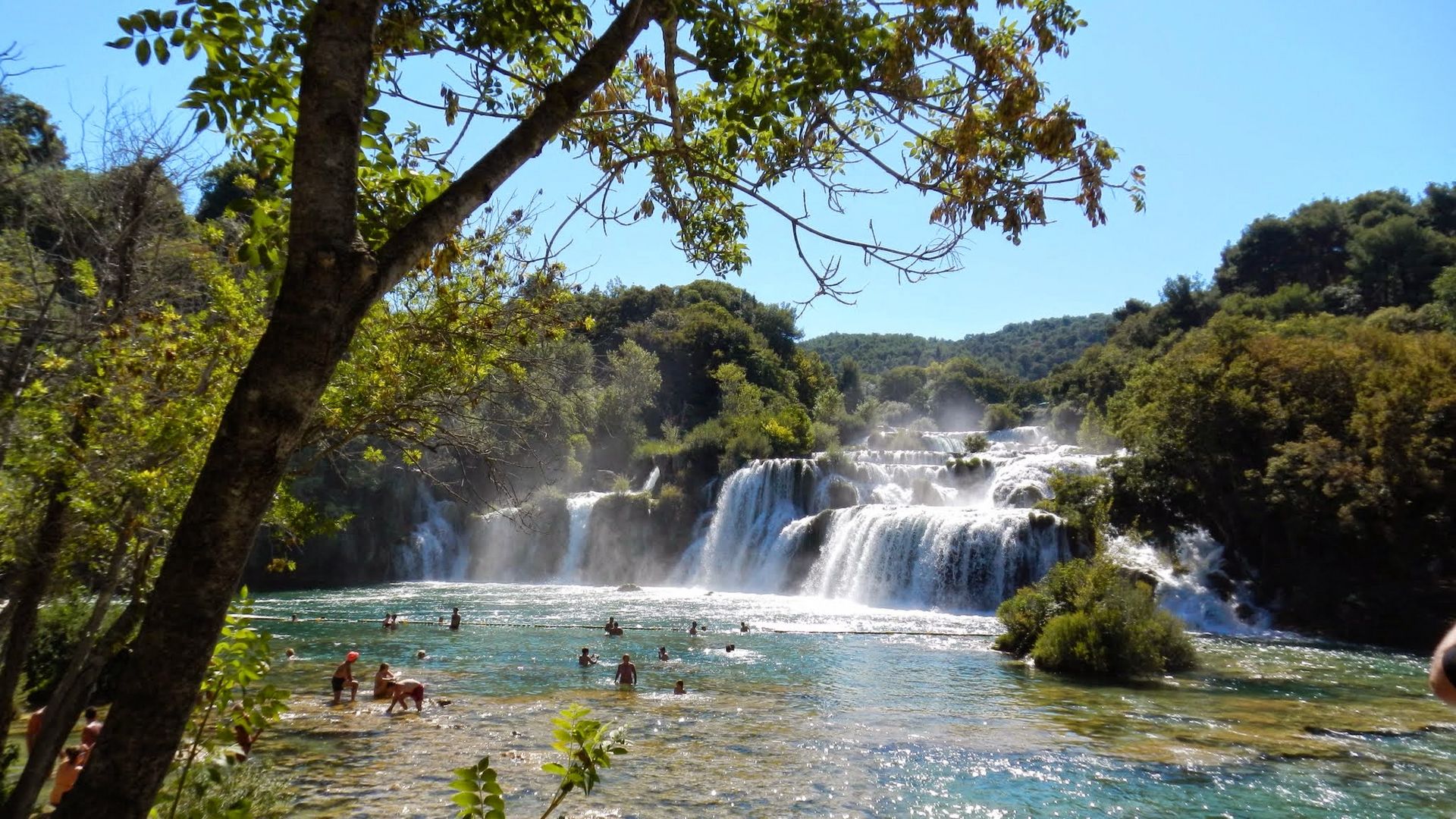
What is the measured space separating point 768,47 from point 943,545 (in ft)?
78.0

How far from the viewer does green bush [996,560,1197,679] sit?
16156 millimetres

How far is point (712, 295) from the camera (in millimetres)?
74312

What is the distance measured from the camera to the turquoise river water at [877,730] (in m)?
8.67

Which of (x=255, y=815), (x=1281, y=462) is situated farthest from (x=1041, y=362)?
(x=255, y=815)

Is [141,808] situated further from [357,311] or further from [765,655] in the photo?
[765,655]

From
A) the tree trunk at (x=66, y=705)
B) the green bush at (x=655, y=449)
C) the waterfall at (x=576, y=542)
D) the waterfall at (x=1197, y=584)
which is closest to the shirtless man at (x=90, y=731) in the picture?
the tree trunk at (x=66, y=705)

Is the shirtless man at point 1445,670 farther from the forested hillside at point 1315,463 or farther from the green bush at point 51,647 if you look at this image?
the forested hillside at point 1315,463

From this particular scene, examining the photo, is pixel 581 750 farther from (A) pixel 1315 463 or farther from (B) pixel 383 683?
(A) pixel 1315 463

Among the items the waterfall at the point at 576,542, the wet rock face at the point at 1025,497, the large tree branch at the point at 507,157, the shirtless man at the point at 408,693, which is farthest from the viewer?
the waterfall at the point at 576,542

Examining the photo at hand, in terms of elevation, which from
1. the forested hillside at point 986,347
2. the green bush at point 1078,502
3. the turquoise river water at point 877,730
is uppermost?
the forested hillside at point 986,347

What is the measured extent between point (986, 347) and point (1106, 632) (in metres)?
137

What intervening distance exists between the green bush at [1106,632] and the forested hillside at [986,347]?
107302 millimetres

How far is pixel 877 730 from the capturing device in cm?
1169

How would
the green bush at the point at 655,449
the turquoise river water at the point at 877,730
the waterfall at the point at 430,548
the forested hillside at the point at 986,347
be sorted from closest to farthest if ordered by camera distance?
the turquoise river water at the point at 877,730 < the waterfall at the point at 430,548 < the green bush at the point at 655,449 < the forested hillside at the point at 986,347
